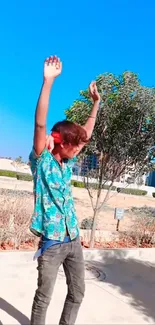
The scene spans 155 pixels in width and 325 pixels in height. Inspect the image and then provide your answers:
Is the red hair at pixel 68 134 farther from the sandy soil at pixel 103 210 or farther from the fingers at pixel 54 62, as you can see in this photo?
the sandy soil at pixel 103 210

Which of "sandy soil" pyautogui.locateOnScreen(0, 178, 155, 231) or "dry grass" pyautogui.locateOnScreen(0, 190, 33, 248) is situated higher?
"dry grass" pyautogui.locateOnScreen(0, 190, 33, 248)

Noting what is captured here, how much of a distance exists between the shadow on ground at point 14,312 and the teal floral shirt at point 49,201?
42.5 inches

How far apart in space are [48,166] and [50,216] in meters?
0.32

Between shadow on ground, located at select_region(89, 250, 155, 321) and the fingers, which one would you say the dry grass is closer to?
shadow on ground, located at select_region(89, 250, 155, 321)

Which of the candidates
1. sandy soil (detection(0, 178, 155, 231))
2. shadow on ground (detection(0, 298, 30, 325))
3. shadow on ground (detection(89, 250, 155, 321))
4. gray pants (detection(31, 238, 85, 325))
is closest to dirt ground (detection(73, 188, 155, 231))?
sandy soil (detection(0, 178, 155, 231))

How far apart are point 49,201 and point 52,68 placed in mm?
832

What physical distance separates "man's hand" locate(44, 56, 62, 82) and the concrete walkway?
78.4 inches

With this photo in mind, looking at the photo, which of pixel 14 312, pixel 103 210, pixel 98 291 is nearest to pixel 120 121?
pixel 98 291

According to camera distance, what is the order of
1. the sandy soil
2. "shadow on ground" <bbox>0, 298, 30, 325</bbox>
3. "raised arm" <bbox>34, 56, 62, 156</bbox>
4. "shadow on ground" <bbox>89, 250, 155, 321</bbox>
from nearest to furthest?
"raised arm" <bbox>34, 56, 62, 156</bbox>
"shadow on ground" <bbox>0, 298, 30, 325</bbox>
"shadow on ground" <bbox>89, 250, 155, 321</bbox>
the sandy soil

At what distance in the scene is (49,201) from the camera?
7.31ft

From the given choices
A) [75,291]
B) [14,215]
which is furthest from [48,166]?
[14,215]

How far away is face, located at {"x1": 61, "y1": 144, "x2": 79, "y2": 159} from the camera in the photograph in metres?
2.30

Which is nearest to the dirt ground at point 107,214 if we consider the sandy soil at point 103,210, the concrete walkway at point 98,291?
the sandy soil at point 103,210

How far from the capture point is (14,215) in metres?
6.39
